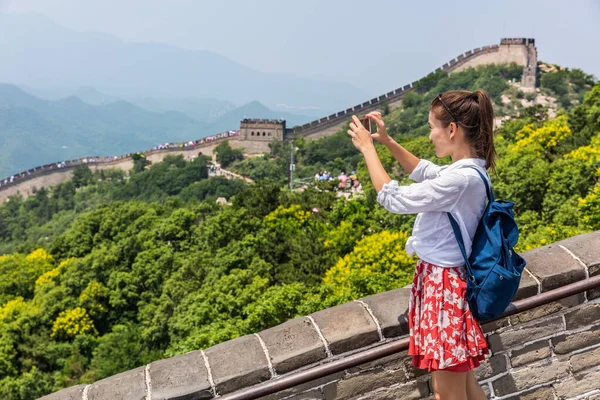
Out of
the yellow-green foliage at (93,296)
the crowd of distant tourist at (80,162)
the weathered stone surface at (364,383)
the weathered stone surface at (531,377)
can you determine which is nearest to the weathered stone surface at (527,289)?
the weathered stone surface at (531,377)

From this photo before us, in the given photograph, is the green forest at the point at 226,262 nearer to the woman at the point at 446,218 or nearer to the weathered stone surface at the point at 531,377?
the weathered stone surface at the point at 531,377

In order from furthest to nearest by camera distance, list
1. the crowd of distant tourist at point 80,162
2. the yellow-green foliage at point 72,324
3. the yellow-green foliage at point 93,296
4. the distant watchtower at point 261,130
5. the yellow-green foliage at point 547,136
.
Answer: the distant watchtower at point 261,130 → the crowd of distant tourist at point 80,162 → the yellow-green foliage at point 93,296 → the yellow-green foliage at point 72,324 → the yellow-green foliage at point 547,136

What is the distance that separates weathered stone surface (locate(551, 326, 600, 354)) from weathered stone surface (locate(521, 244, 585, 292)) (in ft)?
1.12

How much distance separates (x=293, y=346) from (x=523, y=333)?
4.08 feet

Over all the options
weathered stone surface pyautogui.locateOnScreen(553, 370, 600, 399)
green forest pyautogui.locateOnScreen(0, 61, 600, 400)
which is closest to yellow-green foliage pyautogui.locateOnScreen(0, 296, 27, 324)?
green forest pyautogui.locateOnScreen(0, 61, 600, 400)

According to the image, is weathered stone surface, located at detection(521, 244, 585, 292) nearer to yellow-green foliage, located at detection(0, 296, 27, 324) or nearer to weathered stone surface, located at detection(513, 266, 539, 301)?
weathered stone surface, located at detection(513, 266, 539, 301)

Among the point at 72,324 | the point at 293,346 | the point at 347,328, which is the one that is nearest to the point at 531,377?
the point at 347,328

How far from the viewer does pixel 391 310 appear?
8.87ft

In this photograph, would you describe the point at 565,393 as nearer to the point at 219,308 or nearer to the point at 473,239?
the point at 473,239

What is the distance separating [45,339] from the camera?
713 inches

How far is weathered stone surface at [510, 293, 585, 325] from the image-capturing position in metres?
2.89

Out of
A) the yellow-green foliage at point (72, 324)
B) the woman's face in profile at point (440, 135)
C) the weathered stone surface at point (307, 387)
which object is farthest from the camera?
the yellow-green foliage at point (72, 324)

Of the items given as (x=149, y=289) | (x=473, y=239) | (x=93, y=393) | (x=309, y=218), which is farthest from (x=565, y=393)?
(x=149, y=289)

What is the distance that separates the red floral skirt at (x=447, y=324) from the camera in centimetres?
225
